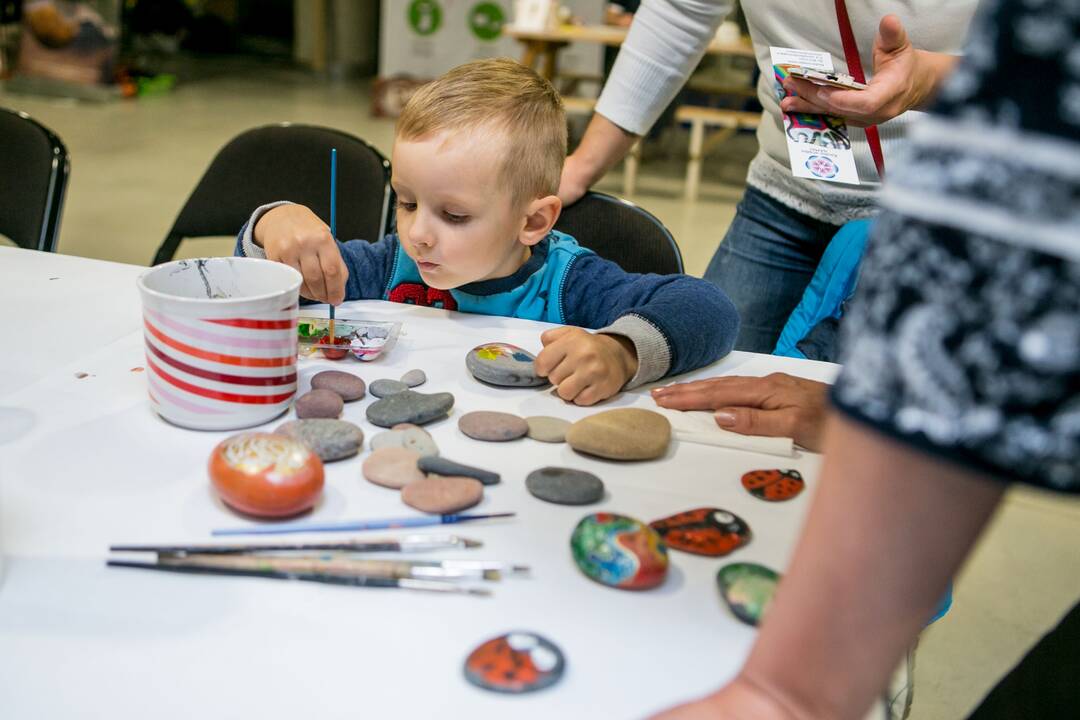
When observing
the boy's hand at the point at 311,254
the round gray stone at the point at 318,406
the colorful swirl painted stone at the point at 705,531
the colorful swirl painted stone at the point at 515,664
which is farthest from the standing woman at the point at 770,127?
the colorful swirl painted stone at the point at 515,664

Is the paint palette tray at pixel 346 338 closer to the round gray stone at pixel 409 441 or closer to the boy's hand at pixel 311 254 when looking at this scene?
the boy's hand at pixel 311 254

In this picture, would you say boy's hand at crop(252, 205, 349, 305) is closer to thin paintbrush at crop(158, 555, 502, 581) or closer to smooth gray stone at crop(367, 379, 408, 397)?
smooth gray stone at crop(367, 379, 408, 397)

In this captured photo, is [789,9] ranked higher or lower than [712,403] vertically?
higher

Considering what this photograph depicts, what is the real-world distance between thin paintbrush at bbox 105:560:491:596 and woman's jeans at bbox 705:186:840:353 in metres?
1.07

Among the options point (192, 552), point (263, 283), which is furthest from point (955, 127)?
point (263, 283)

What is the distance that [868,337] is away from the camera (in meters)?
→ 0.37

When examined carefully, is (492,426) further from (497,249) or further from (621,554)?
(497,249)

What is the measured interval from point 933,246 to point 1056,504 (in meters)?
2.30

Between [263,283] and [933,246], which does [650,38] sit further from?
[933,246]

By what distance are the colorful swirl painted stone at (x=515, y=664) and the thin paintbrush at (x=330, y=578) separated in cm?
6

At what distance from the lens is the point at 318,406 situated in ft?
2.75

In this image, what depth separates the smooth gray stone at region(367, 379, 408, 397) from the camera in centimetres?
89

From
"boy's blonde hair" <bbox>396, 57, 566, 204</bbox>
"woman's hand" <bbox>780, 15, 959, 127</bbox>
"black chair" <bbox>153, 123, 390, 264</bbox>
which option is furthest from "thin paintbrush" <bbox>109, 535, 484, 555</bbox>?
"black chair" <bbox>153, 123, 390, 264</bbox>

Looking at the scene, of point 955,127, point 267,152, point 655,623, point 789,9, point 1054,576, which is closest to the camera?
point 955,127
